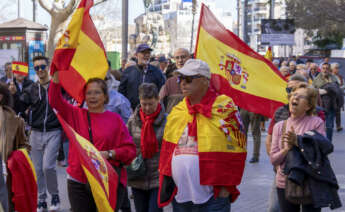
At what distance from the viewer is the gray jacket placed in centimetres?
583

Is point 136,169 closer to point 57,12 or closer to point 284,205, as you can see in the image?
point 284,205

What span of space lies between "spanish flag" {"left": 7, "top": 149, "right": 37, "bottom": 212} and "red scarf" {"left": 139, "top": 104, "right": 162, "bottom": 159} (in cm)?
123

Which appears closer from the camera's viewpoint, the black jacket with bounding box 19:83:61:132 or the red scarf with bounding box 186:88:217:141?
the red scarf with bounding box 186:88:217:141

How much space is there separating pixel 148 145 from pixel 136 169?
0.80 ft

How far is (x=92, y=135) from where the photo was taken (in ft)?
16.7

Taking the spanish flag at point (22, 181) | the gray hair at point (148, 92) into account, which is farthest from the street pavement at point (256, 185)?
the gray hair at point (148, 92)

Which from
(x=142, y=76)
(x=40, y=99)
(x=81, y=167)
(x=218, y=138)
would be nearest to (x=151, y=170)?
(x=81, y=167)

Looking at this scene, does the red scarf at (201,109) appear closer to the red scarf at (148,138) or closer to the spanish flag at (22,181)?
the red scarf at (148,138)

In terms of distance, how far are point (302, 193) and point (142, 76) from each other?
5067 millimetres

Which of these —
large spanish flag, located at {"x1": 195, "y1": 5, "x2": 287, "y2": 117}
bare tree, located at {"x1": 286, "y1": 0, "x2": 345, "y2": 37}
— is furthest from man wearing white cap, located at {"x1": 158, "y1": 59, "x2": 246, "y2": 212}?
bare tree, located at {"x1": 286, "y1": 0, "x2": 345, "y2": 37}

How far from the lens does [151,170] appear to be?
233 inches

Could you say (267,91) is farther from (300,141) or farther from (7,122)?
(7,122)

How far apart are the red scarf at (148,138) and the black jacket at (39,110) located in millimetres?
2307

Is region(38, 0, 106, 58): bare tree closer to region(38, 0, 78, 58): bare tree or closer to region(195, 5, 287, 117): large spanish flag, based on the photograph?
region(38, 0, 78, 58): bare tree
